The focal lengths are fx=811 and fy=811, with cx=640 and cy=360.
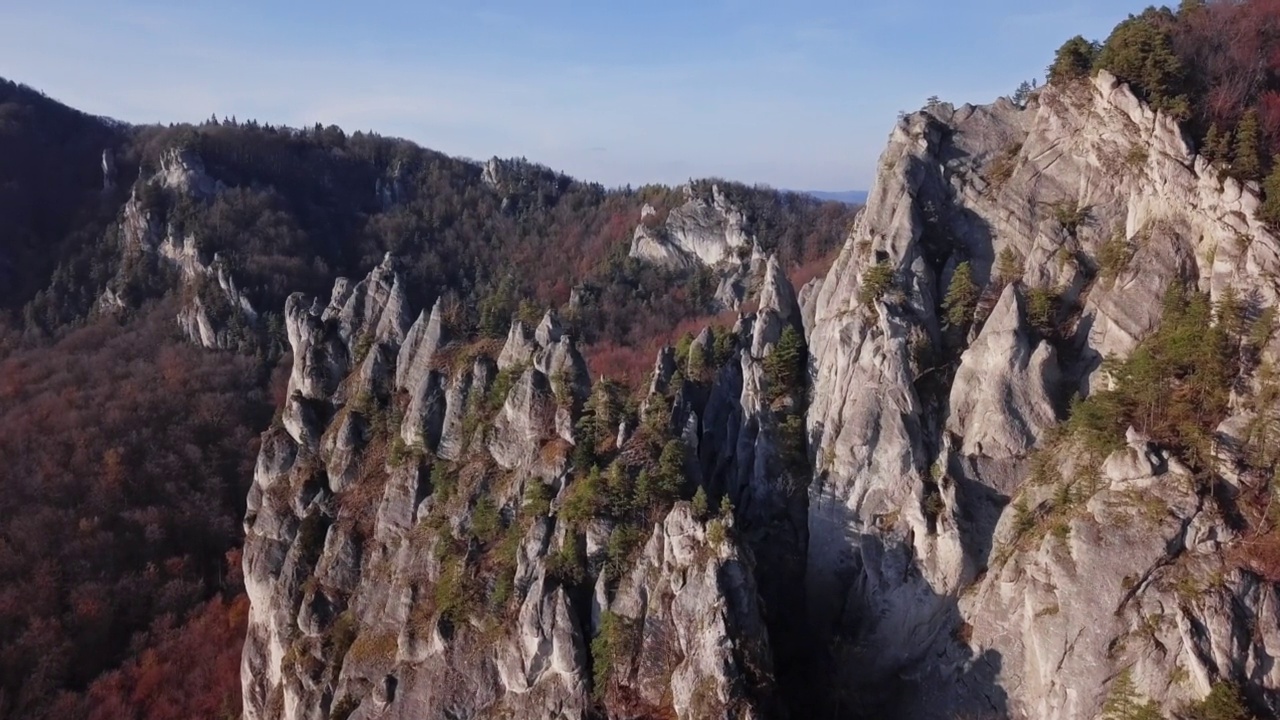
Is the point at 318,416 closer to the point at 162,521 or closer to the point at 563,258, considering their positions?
the point at 162,521

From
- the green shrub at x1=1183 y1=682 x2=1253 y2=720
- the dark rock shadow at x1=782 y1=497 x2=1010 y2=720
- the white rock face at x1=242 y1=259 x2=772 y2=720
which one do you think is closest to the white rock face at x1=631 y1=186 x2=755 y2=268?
the white rock face at x1=242 y1=259 x2=772 y2=720

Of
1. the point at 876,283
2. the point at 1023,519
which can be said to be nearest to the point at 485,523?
the point at 876,283

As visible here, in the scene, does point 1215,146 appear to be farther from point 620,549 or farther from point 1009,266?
point 620,549

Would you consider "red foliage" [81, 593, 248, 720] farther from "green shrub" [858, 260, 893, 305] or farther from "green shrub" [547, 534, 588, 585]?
"green shrub" [858, 260, 893, 305]

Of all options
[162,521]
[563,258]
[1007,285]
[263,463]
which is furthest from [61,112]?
[1007,285]

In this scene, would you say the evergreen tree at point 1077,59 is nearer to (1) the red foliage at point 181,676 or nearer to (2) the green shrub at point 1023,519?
(2) the green shrub at point 1023,519
